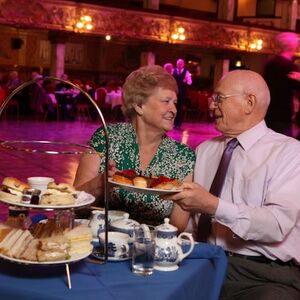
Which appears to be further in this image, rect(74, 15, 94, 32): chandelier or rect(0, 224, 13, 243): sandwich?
rect(74, 15, 94, 32): chandelier

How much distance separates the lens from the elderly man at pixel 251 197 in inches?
89.2

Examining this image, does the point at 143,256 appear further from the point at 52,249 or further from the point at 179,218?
the point at 179,218

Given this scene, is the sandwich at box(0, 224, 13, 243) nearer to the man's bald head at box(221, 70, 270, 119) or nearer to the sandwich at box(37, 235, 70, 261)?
the sandwich at box(37, 235, 70, 261)

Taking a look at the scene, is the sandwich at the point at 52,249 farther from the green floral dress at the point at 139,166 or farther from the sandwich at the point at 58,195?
the green floral dress at the point at 139,166

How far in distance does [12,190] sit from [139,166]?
44.3 inches

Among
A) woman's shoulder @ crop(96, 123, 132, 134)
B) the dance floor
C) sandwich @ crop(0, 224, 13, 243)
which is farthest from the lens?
the dance floor

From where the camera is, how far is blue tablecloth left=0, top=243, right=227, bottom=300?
1602 mm

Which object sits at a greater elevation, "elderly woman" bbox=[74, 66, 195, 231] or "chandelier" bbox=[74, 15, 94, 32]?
"chandelier" bbox=[74, 15, 94, 32]

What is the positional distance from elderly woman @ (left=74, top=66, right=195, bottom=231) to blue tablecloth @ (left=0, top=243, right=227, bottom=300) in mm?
758

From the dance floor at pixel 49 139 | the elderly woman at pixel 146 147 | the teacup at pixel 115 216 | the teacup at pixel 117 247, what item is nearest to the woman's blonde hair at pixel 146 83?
the elderly woman at pixel 146 147

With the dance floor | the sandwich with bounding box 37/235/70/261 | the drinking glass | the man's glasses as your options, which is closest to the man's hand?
the drinking glass

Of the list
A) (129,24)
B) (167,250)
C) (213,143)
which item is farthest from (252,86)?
(129,24)

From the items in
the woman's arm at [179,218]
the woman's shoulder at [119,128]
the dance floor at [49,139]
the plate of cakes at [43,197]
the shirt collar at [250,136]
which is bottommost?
the dance floor at [49,139]

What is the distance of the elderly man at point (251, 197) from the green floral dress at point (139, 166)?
0.33 feet
